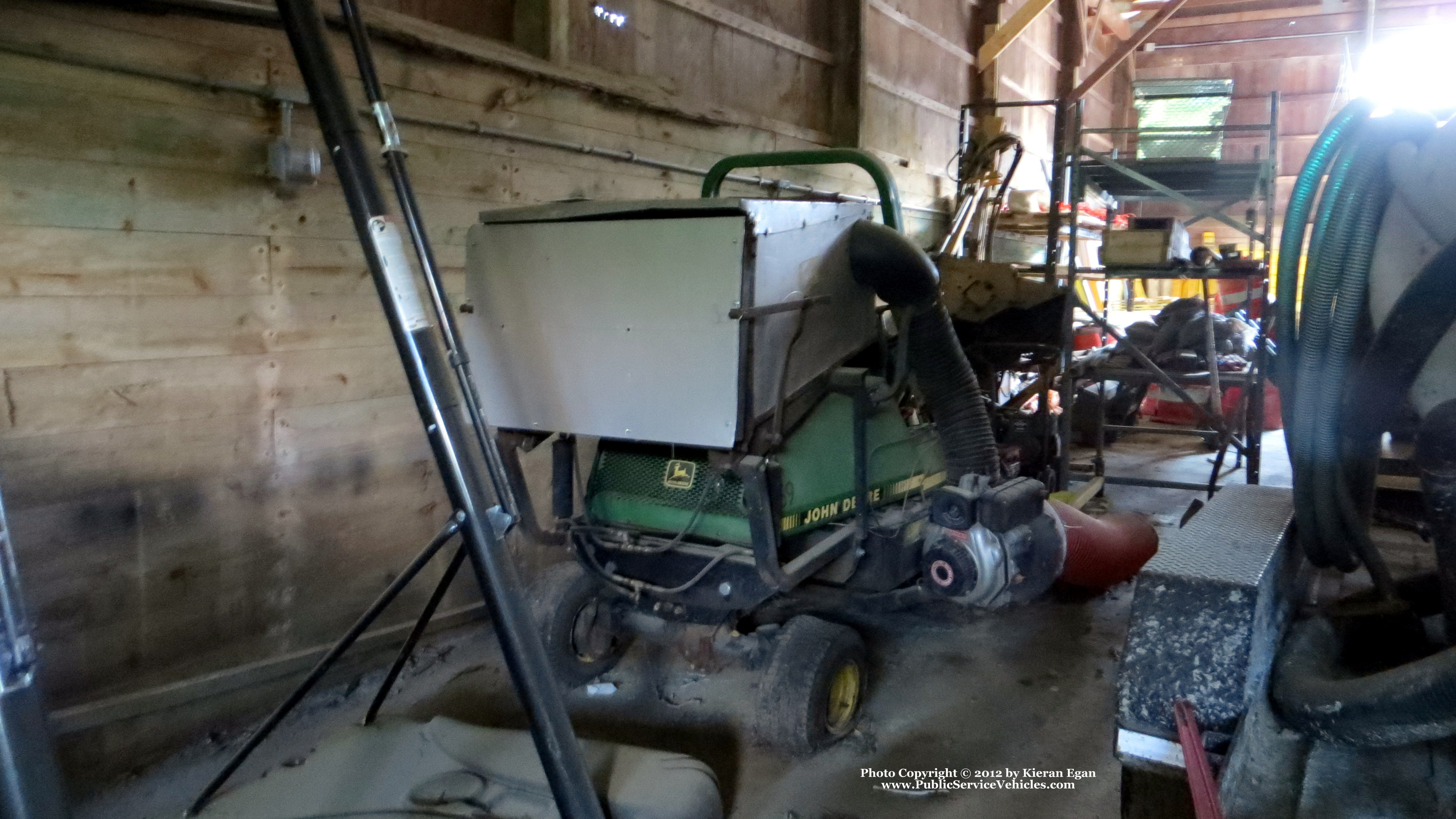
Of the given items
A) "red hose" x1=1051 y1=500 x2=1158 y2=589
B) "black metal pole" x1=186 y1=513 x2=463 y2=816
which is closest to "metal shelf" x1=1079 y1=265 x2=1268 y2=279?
"red hose" x1=1051 y1=500 x2=1158 y2=589

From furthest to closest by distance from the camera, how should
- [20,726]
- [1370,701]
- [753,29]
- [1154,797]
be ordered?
[753,29] < [1154,797] < [1370,701] < [20,726]

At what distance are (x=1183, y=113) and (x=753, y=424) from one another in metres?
4.64

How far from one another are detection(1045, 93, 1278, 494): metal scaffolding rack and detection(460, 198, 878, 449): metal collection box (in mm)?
2525

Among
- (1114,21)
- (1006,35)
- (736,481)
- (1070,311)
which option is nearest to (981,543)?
(736,481)

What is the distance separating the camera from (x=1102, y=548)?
3.65 metres

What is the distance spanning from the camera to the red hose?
3.60 meters

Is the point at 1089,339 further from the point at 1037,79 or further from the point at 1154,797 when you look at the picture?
the point at 1154,797

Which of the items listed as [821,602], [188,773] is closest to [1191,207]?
[821,602]

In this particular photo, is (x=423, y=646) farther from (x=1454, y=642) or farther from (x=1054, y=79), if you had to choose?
(x=1054, y=79)

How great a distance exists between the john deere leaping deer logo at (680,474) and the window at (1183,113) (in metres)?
4.00

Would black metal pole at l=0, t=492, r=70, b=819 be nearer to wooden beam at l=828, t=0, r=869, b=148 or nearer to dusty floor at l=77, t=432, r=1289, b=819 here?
dusty floor at l=77, t=432, r=1289, b=819

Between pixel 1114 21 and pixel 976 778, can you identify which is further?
pixel 1114 21

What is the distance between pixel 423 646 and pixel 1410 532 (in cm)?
312

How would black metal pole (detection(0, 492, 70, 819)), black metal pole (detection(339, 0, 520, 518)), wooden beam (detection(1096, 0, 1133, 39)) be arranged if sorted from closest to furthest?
black metal pole (detection(0, 492, 70, 819))
black metal pole (detection(339, 0, 520, 518))
wooden beam (detection(1096, 0, 1133, 39))
